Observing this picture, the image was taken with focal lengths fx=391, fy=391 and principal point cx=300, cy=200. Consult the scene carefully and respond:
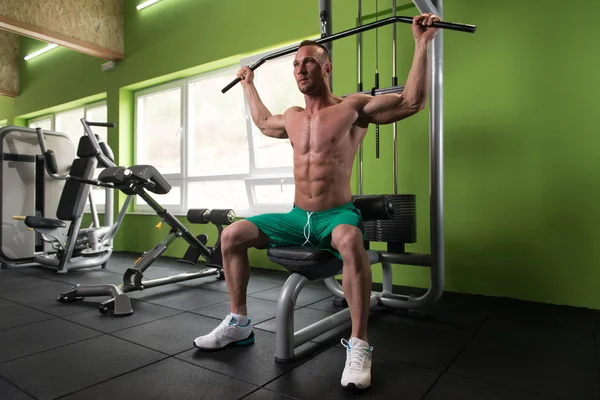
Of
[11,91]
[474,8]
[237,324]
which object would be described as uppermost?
[11,91]

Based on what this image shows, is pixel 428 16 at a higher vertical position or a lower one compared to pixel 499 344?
higher

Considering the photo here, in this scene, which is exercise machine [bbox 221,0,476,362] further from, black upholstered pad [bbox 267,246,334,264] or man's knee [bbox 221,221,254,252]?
man's knee [bbox 221,221,254,252]

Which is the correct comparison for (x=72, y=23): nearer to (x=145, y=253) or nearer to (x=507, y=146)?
(x=145, y=253)

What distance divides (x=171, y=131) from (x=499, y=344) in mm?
4341

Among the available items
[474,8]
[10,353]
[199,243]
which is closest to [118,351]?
[10,353]

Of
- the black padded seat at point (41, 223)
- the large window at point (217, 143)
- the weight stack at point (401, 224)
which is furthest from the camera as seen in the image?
the large window at point (217, 143)

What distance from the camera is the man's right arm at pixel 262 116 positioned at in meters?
1.96

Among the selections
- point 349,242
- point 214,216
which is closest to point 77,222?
point 214,216

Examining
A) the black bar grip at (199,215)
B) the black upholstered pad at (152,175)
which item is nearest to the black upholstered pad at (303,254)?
the black upholstered pad at (152,175)

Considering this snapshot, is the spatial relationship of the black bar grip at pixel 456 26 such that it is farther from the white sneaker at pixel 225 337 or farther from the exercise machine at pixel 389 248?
the white sneaker at pixel 225 337

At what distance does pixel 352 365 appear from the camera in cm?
141

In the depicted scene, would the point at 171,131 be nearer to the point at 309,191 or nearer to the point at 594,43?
the point at 309,191

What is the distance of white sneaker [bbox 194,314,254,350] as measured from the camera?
174cm

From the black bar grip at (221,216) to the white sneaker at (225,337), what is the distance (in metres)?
1.38
